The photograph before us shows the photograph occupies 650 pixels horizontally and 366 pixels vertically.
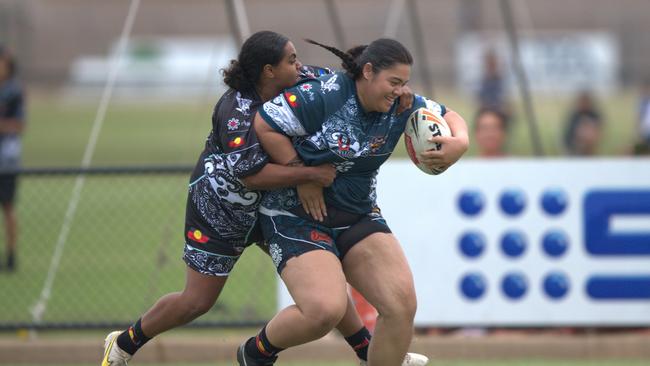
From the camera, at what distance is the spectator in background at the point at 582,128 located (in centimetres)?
1638

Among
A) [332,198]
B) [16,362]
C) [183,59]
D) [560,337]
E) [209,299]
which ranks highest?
[332,198]

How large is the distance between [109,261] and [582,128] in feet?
31.5

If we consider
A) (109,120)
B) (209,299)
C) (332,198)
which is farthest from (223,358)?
(109,120)

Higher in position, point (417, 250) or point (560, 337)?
point (417, 250)

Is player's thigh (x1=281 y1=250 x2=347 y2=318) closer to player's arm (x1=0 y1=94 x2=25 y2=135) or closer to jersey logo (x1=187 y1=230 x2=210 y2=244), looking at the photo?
jersey logo (x1=187 y1=230 x2=210 y2=244)

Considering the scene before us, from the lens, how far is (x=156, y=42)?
41281mm

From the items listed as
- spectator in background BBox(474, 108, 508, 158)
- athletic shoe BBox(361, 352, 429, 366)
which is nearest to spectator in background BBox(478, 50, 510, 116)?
spectator in background BBox(474, 108, 508, 158)

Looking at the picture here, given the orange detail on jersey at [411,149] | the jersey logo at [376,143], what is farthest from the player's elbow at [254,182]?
the orange detail on jersey at [411,149]

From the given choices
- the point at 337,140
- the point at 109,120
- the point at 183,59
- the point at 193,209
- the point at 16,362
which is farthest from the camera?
the point at 183,59

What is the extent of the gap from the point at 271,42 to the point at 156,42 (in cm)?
3640

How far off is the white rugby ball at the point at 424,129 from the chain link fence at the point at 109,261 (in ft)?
10.9

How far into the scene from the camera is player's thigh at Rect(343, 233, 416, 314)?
5.52m

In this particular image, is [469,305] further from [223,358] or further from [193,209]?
[193,209]

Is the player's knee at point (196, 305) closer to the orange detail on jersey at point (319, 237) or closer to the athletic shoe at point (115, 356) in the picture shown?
the athletic shoe at point (115, 356)
